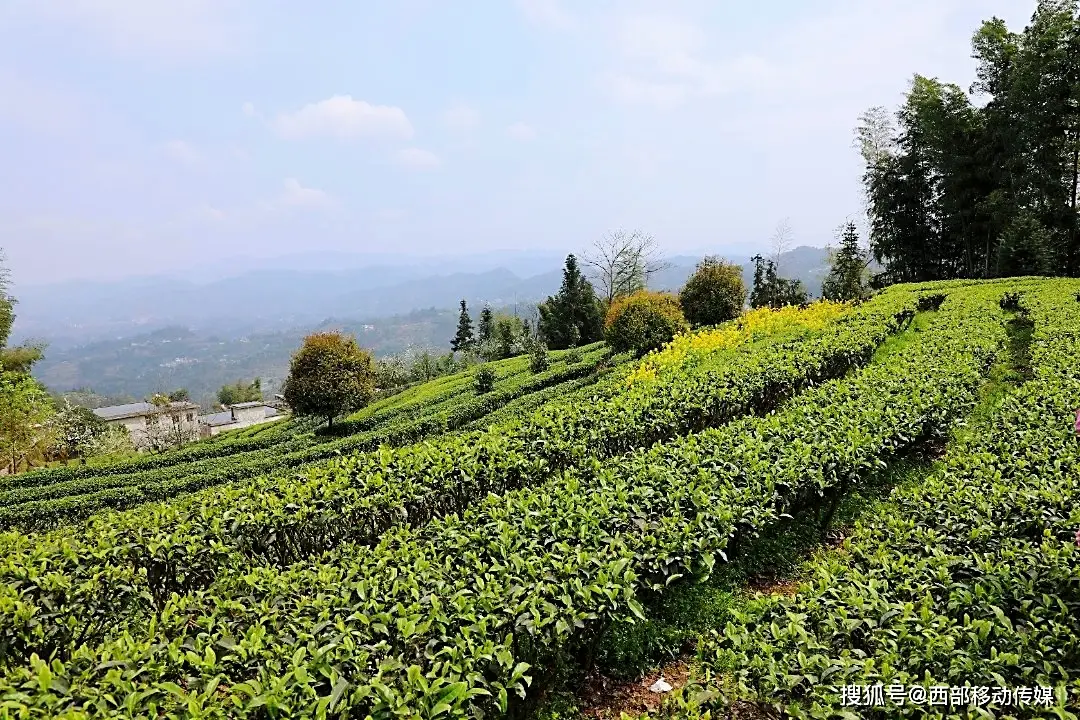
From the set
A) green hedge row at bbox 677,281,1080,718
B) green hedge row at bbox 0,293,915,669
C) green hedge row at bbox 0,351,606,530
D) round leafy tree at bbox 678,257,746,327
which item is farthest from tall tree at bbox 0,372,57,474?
green hedge row at bbox 677,281,1080,718

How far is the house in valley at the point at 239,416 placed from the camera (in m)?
56.8

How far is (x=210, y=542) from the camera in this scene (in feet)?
14.6

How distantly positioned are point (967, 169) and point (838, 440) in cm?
2738

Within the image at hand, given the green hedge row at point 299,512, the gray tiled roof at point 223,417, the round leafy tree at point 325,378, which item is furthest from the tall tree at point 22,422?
the gray tiled roof at point 223,417

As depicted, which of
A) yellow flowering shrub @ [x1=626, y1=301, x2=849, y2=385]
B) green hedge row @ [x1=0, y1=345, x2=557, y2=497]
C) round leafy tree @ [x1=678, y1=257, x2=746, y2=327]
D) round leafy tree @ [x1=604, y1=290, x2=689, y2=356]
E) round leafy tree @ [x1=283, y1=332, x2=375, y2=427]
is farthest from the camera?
round leafy tree @ [x1=678, y1=257, x2=746, y2=327]

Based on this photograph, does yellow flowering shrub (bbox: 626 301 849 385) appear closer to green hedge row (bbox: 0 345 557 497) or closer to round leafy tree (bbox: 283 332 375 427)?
green hedge row (bbox: 0 345 557 497)

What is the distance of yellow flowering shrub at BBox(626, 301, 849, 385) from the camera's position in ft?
39.8

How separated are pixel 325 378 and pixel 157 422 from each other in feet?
70.7

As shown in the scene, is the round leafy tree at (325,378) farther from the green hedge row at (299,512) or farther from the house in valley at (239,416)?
the house in valley at (239,416)

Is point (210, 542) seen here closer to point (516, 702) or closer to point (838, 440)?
point (516, 702)

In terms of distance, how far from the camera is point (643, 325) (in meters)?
20.6

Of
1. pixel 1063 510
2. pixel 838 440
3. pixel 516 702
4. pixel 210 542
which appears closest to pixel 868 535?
pixel 1063 510

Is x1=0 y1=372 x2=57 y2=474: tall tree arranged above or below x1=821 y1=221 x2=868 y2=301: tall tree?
below

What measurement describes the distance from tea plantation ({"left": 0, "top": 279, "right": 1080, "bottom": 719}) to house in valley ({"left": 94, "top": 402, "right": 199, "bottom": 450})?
29301 millimetres
